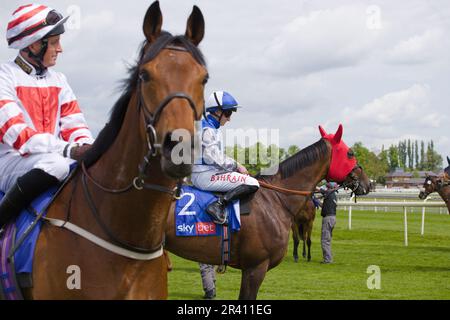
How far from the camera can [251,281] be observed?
6074 millimetres

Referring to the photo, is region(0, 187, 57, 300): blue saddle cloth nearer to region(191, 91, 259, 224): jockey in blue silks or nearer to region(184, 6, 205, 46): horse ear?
region(184, 6, 205, 46): horse ear

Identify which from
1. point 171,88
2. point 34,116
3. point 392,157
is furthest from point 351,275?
point 392,157

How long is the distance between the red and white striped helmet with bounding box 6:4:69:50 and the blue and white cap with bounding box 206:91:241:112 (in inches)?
121

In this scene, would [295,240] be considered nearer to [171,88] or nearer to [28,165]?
[28,165]

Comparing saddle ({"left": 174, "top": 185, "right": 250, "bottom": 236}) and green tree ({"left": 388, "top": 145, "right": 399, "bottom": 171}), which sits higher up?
green tree ({"left": 388, "top": 145, "right": 399, "bottom": 171})

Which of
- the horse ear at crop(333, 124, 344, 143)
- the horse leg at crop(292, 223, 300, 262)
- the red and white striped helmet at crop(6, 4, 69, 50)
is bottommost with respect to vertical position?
the horse leg at crop(292, 223, 300, 262)

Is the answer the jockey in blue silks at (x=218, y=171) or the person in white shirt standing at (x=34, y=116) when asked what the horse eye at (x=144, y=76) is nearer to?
the person in white shirt standing at (x=34, y=116)

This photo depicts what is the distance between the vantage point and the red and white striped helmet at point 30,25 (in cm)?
331

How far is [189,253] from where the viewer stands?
6.36 meters

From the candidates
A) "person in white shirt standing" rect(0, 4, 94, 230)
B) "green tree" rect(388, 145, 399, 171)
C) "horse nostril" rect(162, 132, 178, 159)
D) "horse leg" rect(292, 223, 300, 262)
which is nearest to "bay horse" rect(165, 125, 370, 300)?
"person in white shirt standing" rect(0, 4, 94, 230)

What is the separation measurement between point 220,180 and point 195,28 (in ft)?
11.2

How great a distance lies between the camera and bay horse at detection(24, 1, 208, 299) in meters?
Answer: 2.66

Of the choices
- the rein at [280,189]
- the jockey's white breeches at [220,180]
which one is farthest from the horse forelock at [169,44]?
the rein at [280,189]

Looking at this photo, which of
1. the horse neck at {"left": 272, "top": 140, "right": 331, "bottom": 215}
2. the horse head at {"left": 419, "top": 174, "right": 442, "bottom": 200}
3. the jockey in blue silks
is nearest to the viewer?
the jockey in blue silks
